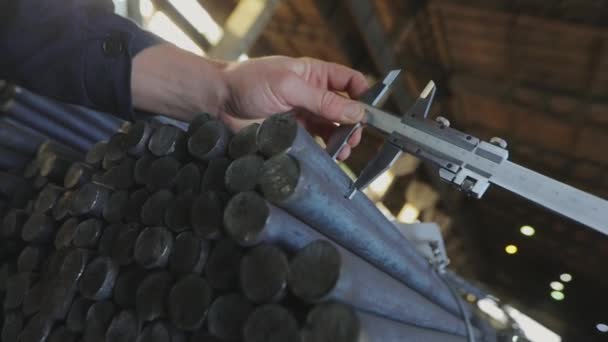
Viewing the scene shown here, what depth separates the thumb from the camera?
4.98 feet

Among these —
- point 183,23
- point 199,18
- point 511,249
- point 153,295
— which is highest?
point 511,249

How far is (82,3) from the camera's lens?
1513 millimetres

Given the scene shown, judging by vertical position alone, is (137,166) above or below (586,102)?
below

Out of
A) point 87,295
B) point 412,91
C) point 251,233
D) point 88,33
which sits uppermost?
point 412,91

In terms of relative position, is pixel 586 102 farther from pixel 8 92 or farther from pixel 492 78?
pixel 8 92

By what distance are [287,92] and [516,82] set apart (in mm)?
4139

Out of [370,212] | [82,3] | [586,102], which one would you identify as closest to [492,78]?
[586,102]

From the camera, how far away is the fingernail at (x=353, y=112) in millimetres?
1514

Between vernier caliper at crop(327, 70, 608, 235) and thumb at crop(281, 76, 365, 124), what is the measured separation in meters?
0.04

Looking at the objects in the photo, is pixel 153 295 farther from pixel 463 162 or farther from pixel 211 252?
pixel 463 162

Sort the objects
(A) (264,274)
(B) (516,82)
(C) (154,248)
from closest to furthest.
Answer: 1. (A) (264,274)
2. (C) (154,248)
3. (B) (516,82)

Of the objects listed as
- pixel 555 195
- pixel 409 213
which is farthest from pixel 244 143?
pixel 409 213

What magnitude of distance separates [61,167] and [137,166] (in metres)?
0.58

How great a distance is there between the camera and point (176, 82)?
167cm
